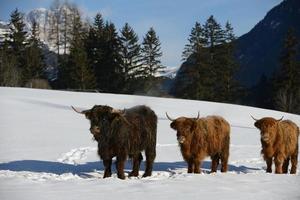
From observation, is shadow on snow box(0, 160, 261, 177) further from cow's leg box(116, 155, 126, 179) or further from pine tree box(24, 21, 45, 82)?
pine tree box(24, 21, 45, 82)

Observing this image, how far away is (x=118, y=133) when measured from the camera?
9812 mm

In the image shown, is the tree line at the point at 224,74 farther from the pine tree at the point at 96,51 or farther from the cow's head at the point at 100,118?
the cow's head at the point at 100,118

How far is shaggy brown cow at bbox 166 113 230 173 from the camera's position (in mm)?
10414

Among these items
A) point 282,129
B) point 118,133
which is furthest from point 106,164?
point 282,129

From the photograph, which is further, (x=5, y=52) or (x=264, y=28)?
(x=264, y=28)

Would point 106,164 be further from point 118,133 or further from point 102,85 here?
point 102,85

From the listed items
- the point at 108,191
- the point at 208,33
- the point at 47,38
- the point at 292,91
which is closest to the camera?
the point at 108,191

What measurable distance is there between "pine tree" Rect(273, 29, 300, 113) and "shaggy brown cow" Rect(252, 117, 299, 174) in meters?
31.5

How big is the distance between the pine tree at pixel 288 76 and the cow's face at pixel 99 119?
114 ft

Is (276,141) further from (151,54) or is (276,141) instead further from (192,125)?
(151,54)

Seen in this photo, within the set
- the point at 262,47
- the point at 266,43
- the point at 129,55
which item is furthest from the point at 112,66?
the point at 266,43

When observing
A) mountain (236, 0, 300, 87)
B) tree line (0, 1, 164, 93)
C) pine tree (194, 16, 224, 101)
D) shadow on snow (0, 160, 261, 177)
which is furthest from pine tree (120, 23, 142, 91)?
shadow on snow (0, 160, 261, 177)

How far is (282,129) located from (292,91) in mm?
34285

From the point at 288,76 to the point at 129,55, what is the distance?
52.3 ft
